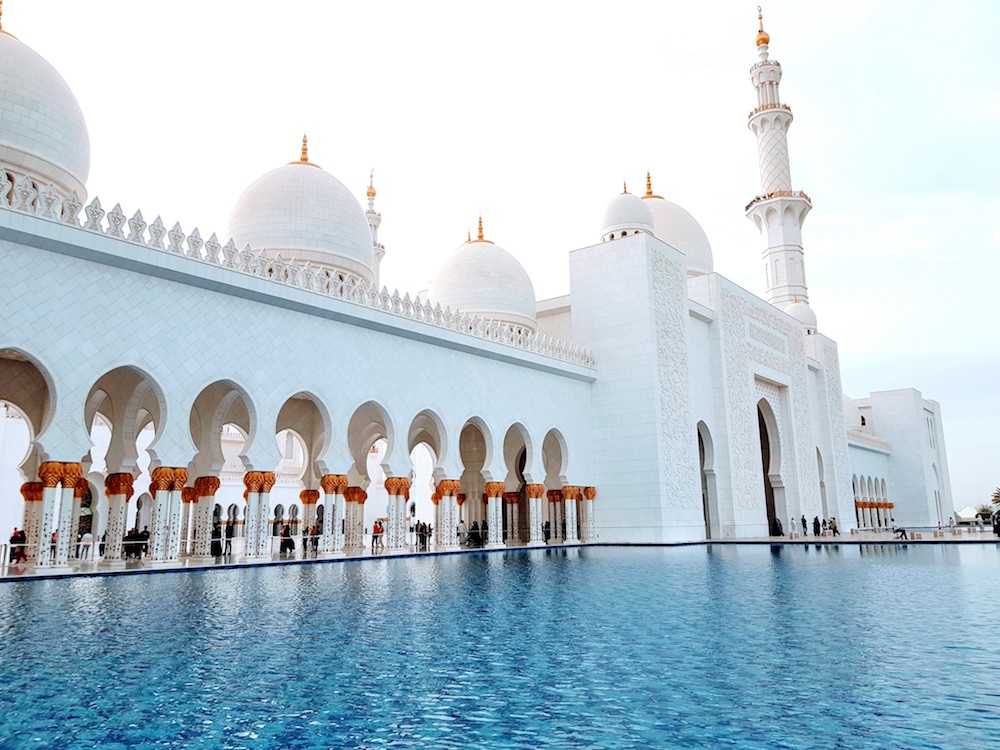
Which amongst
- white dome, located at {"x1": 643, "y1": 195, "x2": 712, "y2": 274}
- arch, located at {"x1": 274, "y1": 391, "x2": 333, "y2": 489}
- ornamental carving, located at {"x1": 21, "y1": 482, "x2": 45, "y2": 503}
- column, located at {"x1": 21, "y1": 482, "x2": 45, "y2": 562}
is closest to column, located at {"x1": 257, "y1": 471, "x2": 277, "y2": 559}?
column, located at {"x1": 21, "y1": 482, "x2": 45, "y2": 562}

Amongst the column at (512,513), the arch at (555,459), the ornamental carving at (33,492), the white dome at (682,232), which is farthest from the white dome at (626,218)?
the ornamental carving at (33,492)

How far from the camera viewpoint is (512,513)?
1662cm

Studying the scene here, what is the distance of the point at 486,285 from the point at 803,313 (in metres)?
11.7

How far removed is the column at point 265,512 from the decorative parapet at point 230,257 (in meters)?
2.55

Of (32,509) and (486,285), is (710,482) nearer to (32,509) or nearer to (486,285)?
(486,285)

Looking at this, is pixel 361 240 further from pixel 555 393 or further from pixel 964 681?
pixel 964 681

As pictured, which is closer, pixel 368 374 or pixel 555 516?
pixel 368 374

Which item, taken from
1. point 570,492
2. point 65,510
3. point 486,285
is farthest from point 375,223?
point 65,510

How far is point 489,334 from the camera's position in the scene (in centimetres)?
1358

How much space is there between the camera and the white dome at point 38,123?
9383 millimetres

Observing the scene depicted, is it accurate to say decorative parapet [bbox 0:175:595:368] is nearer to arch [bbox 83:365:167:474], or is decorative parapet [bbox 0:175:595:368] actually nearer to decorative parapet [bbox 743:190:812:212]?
arch [bbox 83:365:167:474]

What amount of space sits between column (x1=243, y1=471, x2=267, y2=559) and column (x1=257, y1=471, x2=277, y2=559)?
34 mm

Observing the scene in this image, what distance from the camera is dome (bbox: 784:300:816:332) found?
2346cm

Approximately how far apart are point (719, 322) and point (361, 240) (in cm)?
859
